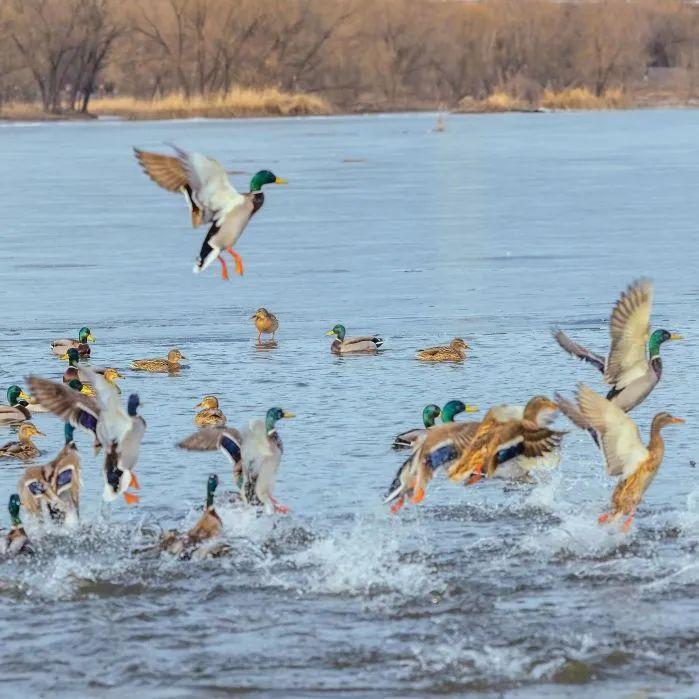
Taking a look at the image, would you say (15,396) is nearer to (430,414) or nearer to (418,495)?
(430,414)

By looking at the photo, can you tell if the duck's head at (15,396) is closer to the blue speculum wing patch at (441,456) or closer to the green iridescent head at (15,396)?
the green iridescent head at (15,396)

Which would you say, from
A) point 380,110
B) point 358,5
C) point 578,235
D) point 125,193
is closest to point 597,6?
point 358,5

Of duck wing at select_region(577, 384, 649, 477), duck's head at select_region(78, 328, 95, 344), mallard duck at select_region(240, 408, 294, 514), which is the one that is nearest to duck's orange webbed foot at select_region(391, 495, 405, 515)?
mallard duck at select_region(240, 408, 294, 514)

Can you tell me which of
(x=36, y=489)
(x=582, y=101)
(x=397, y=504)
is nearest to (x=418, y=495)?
(x=397, y=504)

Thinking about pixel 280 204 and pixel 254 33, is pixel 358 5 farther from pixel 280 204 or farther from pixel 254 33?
pixel 280 204

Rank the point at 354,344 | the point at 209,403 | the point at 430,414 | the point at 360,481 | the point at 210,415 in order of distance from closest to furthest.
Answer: the point at 360,481 < the point at 430,414 < the point at 210,415 < the point at 209,403 < the point at 354,344

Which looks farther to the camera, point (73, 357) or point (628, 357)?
point (73, 357)

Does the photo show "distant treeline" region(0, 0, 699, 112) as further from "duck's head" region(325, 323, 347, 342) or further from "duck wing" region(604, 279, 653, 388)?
"duck wing" region(604, 279, 653, 388)

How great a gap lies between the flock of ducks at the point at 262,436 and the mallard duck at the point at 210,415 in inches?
53.0

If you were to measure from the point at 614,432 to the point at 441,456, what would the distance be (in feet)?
2.68

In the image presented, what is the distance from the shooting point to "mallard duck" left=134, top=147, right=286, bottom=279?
8695 millimetres

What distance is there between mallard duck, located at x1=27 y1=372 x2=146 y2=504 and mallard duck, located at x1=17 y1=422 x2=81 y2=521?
180mm

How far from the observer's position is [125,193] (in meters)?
30.2

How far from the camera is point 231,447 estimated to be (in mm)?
8766
